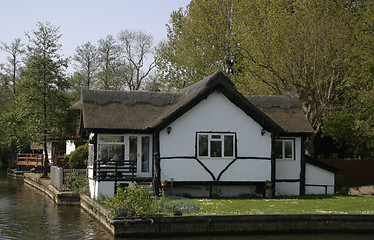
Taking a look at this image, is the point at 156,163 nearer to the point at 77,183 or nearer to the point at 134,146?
the point at 134,146

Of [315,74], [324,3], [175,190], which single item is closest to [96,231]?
[175,190]

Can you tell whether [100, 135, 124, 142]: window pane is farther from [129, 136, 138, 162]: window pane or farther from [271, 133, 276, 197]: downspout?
[271, 133, 276, 197]: downspout

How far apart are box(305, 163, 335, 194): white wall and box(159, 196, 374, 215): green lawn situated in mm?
2048

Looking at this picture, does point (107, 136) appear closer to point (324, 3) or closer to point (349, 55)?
point (349, 55)

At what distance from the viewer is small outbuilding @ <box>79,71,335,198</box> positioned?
25250 mm

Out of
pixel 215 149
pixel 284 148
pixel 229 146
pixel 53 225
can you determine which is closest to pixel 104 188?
pixel 53 225

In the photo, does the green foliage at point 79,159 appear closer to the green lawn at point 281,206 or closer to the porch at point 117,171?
the porch at point 117,171

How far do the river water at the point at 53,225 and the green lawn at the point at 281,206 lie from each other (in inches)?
68.8

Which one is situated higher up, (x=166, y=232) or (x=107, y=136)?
(x=107, y=136)

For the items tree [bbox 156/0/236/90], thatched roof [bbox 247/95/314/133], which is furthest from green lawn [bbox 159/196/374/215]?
tree [bbox 156/0/236/90]

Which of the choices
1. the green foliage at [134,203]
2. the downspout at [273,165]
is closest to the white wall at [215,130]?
the downspout at [273,165]

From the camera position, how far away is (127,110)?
26.5 m

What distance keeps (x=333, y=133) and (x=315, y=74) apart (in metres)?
Answer: 4.70

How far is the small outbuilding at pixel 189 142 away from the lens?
25250 millimetres
